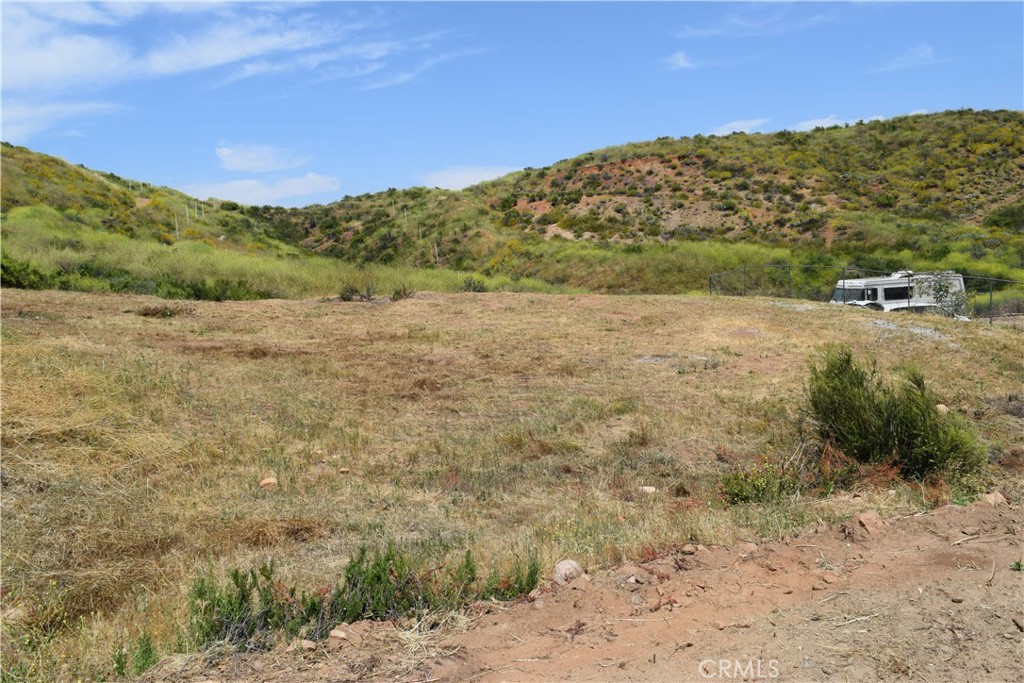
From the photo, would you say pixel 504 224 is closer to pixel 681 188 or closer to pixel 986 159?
pixel 681 188

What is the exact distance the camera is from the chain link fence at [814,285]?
2589 cm

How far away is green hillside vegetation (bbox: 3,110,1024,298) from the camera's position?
30.7 metres

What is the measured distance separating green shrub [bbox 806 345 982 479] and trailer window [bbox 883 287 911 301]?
1794 cm

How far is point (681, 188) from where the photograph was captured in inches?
2117

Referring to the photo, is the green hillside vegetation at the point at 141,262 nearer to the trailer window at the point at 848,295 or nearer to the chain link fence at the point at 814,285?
the chain link fence at the point at 814,285

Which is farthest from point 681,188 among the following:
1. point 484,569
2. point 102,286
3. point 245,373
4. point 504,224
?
point 484,569

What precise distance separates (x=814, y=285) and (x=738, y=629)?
90.9 ft

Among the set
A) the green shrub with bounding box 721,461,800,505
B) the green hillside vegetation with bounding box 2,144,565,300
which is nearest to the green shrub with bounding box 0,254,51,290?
the green hillside vegetation with bounding box 2,144,565,300

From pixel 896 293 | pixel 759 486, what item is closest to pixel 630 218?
pixel 896 293

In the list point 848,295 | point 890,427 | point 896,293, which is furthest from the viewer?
point 848,295

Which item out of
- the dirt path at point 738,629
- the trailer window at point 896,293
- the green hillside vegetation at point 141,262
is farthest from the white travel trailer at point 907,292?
the dirt path at point 738,629

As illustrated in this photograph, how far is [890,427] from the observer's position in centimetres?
828

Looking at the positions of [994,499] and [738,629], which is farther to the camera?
[994,499]

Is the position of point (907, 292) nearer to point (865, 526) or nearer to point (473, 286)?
point (473, 286)
